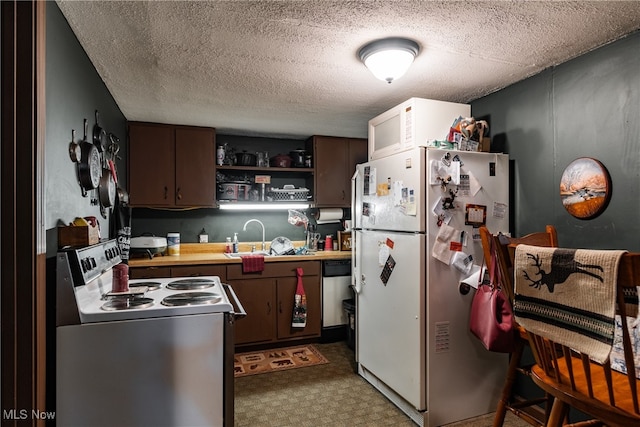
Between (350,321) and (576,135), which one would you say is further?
(350,321)

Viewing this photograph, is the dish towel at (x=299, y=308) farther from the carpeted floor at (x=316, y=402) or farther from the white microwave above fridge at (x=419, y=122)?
the white microwave above fridge at (x=419, y=122)

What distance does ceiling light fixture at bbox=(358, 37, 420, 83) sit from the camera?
1939 millimetres

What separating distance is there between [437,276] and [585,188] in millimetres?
934

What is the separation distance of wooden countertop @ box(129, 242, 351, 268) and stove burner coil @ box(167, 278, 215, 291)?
104 centimetres

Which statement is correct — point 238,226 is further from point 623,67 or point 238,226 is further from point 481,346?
point 623,67

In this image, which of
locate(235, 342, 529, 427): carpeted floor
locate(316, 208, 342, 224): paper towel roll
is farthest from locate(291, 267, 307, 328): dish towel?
locate(316, 208, 342, 224): paper towel roll

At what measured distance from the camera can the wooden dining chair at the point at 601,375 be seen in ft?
3.33

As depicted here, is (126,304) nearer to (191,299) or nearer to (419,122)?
(191,299)

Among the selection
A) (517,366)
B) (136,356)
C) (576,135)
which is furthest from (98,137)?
(576,135)

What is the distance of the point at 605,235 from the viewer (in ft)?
6.62

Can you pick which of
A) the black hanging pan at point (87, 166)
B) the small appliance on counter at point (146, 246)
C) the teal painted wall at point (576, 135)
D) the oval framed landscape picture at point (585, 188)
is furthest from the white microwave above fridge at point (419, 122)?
the small appliance on counter at point (146, 246)

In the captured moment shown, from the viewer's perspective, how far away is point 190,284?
228 cm

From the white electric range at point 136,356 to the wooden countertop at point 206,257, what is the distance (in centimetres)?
159
